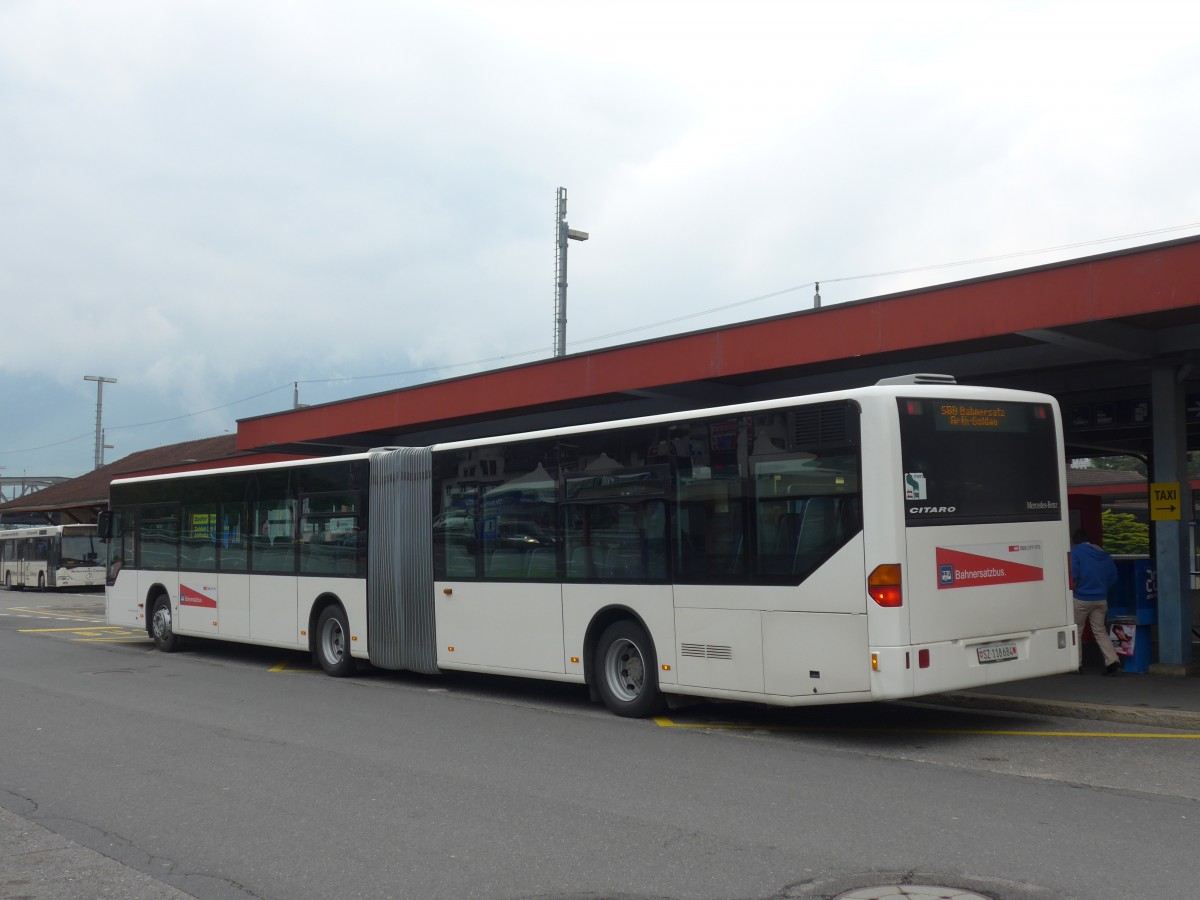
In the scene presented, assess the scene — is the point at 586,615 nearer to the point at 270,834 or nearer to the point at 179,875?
the point at 270,834

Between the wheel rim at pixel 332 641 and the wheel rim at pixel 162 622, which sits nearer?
the wheel rim at pixel 332 641

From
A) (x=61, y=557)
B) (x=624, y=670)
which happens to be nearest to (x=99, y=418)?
(x=61, y=557)

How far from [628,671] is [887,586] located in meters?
3.38

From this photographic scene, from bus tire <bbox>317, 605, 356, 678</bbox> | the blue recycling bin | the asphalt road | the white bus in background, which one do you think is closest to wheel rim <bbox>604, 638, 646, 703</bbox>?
the asphalt road

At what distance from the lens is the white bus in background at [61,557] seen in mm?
46000

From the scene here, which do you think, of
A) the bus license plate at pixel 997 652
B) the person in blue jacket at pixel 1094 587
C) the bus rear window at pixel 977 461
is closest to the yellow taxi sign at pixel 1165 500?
the person in blue jacket at pixel 1094 587

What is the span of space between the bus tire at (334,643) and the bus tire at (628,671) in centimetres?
483

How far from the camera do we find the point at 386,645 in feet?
48.5

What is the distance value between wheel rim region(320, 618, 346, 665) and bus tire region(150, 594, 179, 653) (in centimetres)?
467

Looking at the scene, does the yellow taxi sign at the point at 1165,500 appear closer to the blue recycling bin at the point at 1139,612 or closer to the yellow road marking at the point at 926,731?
the blue recycling bin at the point at 1139,612

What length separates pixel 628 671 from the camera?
11.7 m

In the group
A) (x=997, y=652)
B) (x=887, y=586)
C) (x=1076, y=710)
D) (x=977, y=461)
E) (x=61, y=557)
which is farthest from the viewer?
(x=61, y=557)

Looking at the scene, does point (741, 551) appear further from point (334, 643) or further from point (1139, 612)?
point (334, 643)

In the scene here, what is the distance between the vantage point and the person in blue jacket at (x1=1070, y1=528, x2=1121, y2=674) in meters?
13.4
